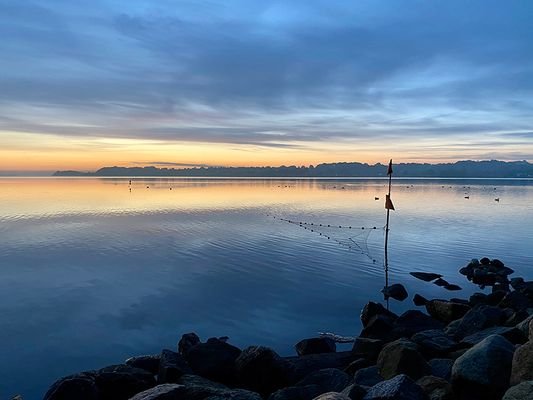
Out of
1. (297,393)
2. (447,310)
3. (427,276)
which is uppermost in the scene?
(297,393)

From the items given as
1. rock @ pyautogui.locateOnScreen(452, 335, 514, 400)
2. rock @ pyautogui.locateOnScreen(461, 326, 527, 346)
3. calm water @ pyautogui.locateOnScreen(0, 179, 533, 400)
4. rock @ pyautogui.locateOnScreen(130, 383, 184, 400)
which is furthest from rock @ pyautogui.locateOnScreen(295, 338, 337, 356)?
rock @ pyautogui.locateOnScreen(130, 383, 184, 400)

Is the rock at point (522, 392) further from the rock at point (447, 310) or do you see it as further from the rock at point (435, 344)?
the rock at point (447, 310)

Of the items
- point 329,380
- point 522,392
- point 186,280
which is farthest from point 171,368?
point 186,280

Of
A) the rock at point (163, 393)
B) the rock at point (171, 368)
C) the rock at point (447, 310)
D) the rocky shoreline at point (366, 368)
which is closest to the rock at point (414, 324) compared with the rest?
the rocky shoreline at point (366, 368)

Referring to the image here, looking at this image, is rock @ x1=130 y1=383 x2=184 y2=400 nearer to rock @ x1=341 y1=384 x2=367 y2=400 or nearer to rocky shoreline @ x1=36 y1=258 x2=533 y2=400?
rocky shoreline @ x1=36 y1=258 x2=533 y2=400

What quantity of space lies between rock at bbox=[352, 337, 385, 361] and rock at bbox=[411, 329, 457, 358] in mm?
1119

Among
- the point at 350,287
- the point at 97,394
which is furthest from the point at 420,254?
the point at 97,394

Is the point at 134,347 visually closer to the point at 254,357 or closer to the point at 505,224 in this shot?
the point at 254,357

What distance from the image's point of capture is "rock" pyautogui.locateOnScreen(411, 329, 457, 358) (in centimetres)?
1145

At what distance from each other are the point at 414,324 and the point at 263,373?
7.19m

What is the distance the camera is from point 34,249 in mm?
31484

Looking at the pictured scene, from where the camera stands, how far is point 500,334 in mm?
10781

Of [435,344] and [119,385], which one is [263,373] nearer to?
[119,385]

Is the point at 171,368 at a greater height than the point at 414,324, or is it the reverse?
the point at 171,368
